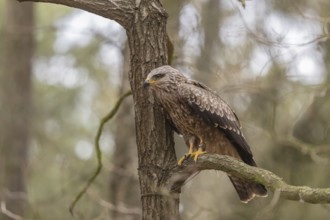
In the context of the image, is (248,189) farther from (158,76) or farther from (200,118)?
(158,76)

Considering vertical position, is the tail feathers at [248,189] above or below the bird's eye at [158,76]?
below

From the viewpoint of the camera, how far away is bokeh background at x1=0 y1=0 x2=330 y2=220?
373 inches

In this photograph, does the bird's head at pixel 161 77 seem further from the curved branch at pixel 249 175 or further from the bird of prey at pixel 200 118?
the curved branch at pixel 249 175

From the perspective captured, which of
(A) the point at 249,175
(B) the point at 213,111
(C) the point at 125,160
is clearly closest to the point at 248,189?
(B) the point at 213,111

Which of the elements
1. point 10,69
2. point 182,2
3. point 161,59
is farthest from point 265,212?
point 10,69

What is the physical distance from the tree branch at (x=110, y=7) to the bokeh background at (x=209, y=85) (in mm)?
2475

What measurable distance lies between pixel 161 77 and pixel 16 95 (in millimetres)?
7636

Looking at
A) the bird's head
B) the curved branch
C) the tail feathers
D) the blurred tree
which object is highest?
the bird's head

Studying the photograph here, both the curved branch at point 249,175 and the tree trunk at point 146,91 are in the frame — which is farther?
the tree trunk at point 146,91

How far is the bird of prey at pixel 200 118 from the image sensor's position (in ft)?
20.9

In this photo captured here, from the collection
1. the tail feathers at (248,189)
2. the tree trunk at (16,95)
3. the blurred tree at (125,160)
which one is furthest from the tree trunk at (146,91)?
the tree trunk at (16,95)

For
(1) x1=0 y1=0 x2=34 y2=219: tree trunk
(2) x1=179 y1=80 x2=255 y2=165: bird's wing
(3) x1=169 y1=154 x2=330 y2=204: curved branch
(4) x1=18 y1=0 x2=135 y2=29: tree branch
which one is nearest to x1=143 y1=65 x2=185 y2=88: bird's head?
(2) x1=179 y1=80 x2=255 y2=165: bird's wing

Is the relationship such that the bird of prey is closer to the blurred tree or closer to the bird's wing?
the bird's wing

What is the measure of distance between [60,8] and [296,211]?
34.4ft
